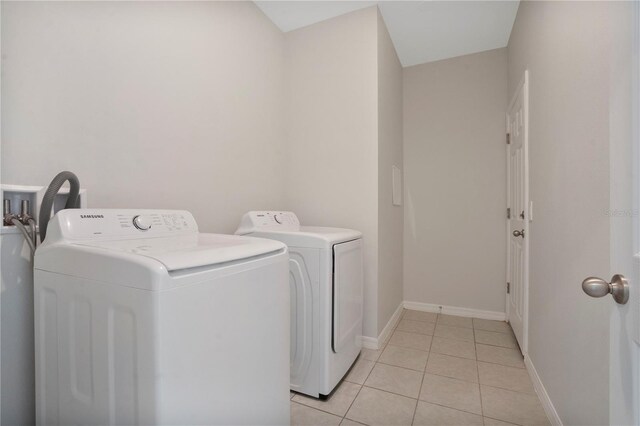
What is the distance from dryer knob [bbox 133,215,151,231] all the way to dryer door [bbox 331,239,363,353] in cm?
88

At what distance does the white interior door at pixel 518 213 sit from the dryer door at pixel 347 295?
1.13 meters

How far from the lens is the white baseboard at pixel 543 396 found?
1363mm

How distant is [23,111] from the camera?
1007 mm

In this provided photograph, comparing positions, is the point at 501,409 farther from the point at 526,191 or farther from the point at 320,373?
the point at 526,191

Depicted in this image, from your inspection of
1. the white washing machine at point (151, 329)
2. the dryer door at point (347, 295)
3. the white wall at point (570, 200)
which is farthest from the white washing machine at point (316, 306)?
the white wall at point (570, 200)

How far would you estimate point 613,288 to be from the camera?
57cm

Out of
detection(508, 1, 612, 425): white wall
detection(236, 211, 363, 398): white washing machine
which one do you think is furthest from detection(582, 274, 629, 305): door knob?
detection(236, 211, 363, 398): white washing machine

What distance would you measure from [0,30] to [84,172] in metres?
0.50

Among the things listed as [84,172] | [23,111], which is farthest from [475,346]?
[23,111]

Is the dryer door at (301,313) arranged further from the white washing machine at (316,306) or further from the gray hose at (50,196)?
the gray hose at (50,196)

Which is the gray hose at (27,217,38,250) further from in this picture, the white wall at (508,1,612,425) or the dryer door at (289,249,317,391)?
the white wall at (508,1,612,425)

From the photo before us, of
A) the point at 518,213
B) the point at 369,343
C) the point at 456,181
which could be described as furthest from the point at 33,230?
the point at 456,181

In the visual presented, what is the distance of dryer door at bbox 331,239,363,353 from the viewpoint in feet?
5.21

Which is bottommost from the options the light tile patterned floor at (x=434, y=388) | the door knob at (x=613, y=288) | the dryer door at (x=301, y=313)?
the light tile patterned floor at (x=434, y=388)
